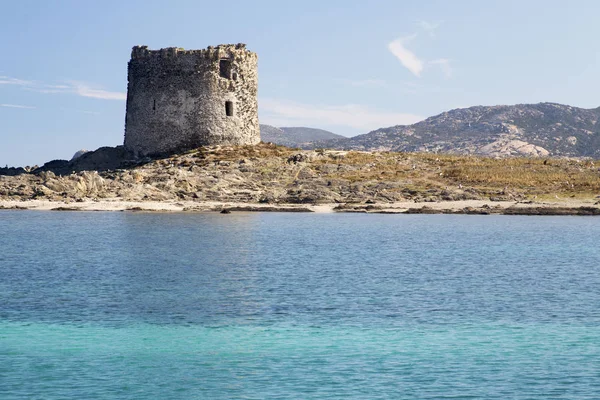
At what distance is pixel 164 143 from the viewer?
176 feet

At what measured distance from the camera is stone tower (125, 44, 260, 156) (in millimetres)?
53375

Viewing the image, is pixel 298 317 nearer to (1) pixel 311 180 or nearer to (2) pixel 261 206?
(2) pixel 261 206

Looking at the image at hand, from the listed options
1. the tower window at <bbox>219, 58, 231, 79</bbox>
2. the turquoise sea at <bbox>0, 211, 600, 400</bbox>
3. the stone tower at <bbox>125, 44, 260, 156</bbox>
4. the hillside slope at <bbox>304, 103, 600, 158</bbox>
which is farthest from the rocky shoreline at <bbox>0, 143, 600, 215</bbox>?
the hillside slope at <bbox>304, 103, 600, 158</bbox>

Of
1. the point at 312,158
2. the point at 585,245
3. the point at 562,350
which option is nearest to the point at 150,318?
the point at 562,350

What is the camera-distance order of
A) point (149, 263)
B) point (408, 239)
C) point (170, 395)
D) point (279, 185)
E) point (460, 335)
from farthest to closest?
point (279, 185) → point (408, 239) → point (149, 263) → point (460, 335) → point (170, 395)

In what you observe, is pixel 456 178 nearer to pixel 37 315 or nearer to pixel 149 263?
pixel 149 263

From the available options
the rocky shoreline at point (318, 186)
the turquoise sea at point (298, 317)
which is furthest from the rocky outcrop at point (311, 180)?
the turquoise sea at point (298, 317)

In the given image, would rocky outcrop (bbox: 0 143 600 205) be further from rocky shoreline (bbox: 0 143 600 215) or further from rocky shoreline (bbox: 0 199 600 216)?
rocky shoreline (bbox: 0 199 600 216)

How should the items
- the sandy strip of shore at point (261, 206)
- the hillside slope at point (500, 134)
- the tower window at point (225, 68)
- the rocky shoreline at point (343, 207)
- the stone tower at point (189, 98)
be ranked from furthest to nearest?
the hillside slope at point (500, 134)
the tower window at point (225, 68)
the stone tower at point (189, 98)
the sandy strip of shore at point (261, 206)
the rocky shoreline at point (343, 207)

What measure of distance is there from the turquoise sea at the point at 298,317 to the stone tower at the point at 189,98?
64.5 ft

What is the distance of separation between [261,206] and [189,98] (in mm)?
13434

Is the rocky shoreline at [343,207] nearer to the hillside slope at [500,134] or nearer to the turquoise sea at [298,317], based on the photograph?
the turquoise sea at [298,317]

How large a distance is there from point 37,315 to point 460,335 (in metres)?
8.79

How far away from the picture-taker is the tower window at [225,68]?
5416 centimetres
